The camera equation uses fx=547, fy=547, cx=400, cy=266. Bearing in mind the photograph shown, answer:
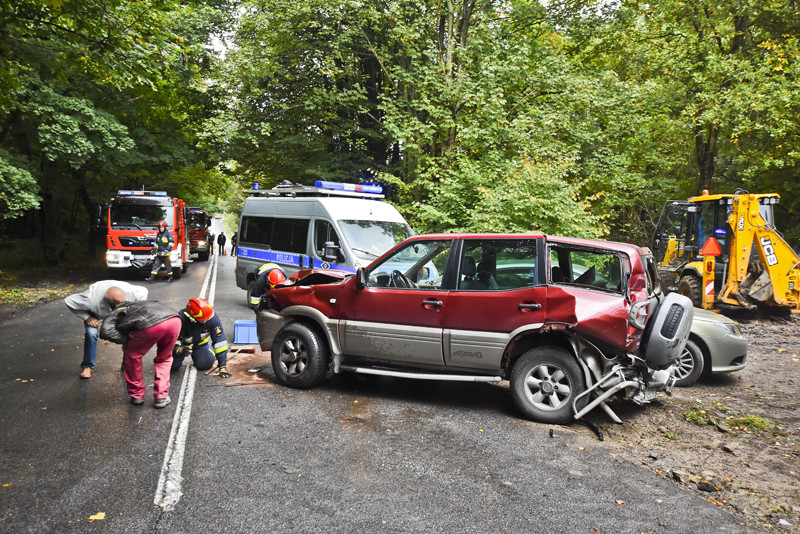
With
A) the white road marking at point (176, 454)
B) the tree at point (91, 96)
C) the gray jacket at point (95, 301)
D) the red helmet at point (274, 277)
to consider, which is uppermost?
the tree at point (91, 96)

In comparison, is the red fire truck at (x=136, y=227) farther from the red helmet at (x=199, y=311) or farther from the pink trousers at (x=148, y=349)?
the pink trousers at (x=148, y=349)

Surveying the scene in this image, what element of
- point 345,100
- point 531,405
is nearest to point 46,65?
point 345,100

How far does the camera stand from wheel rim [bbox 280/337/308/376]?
253 inches

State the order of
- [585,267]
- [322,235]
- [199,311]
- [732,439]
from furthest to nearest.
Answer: [322,235], [199,311], [585,267], [732,439]

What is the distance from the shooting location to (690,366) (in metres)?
6.93

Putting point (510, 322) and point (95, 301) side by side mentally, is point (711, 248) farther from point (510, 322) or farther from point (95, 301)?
point (95, 301)

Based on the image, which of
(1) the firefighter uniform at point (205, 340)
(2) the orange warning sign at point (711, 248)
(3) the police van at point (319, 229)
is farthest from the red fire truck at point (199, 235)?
(2) the orange warning sign at point (711, 248)

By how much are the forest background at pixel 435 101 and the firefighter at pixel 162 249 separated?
266 cm

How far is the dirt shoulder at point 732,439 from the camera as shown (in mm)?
3996

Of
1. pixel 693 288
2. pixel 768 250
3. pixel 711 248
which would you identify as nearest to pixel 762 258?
pixel 768 250

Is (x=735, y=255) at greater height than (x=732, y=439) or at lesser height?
greater

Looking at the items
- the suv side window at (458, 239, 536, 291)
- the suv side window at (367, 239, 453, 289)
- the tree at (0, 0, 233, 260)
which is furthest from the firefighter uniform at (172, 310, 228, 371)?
the tree at (0, 0, 233, 260)

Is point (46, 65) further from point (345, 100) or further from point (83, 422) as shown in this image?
point (83, 422)

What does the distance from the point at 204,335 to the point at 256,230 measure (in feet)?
19.8
